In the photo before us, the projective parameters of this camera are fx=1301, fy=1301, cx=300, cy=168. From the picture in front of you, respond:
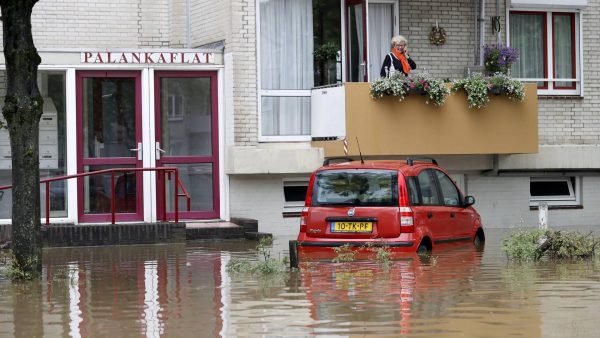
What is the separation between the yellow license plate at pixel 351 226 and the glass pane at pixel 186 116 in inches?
270

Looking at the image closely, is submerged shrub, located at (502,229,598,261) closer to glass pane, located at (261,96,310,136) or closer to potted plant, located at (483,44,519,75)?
glass pane, located at (261,96,310,136)

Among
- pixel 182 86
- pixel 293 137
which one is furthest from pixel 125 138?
pixel 293 137

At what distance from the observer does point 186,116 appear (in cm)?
2380

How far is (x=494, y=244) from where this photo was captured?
20344mm

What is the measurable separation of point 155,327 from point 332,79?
1363 cm

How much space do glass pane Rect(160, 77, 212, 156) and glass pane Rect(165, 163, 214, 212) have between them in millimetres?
257

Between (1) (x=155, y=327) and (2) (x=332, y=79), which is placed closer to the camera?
(1) (x=155, y=327)

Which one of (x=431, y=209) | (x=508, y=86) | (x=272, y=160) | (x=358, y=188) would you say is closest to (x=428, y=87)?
(x=508, y=86)

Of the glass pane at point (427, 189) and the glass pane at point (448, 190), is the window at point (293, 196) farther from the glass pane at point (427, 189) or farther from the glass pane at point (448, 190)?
the glass pane at point (427, 189)

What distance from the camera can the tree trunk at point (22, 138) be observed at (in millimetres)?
14969

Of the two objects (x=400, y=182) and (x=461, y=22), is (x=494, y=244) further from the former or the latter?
(x=461, y=22)

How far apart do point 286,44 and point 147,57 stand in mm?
2629

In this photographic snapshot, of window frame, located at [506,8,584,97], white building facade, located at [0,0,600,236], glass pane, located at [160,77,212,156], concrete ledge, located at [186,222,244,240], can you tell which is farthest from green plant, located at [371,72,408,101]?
window frame, located at [506,8,584,97]

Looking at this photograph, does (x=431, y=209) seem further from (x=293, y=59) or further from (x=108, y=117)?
(x=108, y=117)
